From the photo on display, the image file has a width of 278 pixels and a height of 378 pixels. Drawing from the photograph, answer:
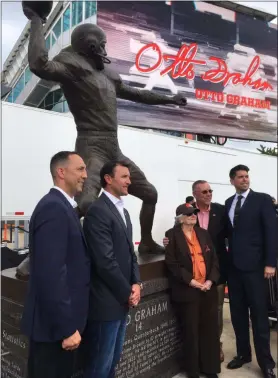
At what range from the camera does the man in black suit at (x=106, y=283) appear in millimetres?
1890

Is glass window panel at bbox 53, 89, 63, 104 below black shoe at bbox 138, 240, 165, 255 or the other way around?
the other way around

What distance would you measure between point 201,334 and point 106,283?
1.43 meters

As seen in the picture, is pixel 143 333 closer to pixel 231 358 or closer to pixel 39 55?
pixel 231 358

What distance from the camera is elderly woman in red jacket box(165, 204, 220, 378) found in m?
2.85

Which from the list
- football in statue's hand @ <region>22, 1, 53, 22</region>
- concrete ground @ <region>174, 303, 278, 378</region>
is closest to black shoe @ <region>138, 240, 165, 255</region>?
concrete ground @ <region>174, 303, 278, 378</region>

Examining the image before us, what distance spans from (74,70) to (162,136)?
4.10 m

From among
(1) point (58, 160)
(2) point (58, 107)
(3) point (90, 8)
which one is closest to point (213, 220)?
(1) point (58, 160)

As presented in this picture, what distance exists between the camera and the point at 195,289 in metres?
2.84

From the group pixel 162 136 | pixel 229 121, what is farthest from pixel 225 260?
pixel 229 121

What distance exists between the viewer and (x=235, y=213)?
125 inches

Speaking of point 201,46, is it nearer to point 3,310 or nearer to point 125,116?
point 125,116

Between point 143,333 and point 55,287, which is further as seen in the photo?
point 143,333

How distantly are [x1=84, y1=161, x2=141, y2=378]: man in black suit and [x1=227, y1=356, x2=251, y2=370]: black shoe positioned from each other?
1.59 metres

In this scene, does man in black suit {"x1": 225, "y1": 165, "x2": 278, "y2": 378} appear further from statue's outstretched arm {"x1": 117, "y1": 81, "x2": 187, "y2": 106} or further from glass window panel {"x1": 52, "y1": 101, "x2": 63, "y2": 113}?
glass window panel {"x1": 52, "y1": 101, "x2": 63, "y2": 113}
